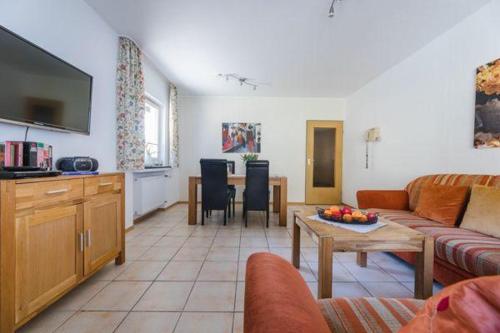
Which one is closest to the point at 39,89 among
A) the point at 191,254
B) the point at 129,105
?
the point at 129,105

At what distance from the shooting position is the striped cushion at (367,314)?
0.80 m

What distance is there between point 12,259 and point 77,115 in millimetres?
1279

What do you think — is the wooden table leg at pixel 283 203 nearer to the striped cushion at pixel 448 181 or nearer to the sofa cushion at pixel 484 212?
the striped cushion at pixel 448 181

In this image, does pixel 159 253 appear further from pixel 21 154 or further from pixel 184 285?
pixel 21 154

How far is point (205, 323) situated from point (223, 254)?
1.08m

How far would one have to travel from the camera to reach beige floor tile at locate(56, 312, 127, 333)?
1.39 metres

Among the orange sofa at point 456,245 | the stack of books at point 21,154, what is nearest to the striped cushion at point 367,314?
the orange sofa at point 456,245

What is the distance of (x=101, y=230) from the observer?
1919mm

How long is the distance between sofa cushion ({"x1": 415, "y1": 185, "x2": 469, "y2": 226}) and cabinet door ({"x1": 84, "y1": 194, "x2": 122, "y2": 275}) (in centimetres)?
293

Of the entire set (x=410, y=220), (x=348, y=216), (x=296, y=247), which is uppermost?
(x=348, y=216)

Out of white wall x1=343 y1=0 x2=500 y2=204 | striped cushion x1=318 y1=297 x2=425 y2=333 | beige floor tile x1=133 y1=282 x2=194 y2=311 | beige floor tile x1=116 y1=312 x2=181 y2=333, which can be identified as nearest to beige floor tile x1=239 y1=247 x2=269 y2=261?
beige floor tile x1=133 y1=282 x2=194 y2=311

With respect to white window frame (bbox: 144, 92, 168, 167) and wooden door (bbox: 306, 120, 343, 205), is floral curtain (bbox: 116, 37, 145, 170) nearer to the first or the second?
white window frame (bbox: 144, 92, 168, 167)

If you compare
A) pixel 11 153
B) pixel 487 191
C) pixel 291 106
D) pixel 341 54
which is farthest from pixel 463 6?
pixel 11 153

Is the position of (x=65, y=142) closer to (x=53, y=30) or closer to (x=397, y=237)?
(x=53, y=30)
